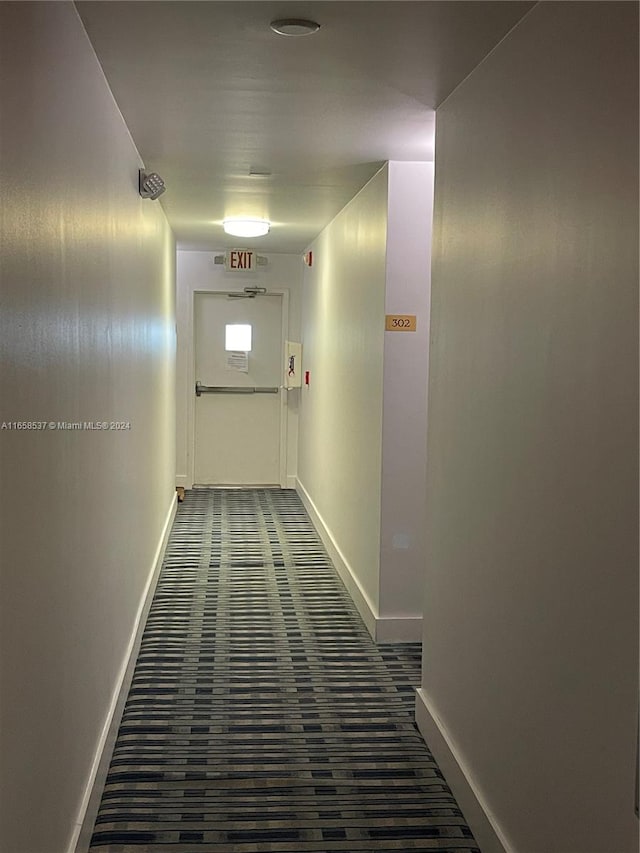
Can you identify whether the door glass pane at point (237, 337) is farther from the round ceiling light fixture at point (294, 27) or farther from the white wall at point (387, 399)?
the round ceiling light fixture at point (294, 27)

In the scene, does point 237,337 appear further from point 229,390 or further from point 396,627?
point 396,627

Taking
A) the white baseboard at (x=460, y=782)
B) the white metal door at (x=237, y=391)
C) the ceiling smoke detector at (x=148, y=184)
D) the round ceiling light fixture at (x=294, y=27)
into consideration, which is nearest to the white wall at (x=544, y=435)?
the white baseboard at (x=460, y=782)

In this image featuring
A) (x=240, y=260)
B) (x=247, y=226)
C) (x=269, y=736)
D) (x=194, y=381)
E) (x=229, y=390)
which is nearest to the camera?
(x=269, y=736)

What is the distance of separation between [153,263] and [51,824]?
3.87m

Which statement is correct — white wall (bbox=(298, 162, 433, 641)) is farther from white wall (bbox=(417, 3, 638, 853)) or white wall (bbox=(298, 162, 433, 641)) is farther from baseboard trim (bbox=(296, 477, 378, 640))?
white wall (bbox=(417, 3, 638, 853))

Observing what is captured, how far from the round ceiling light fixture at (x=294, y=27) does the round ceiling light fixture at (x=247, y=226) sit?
13.6 ft

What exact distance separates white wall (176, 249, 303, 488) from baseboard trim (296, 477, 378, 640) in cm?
177

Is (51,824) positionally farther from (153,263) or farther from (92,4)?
(153,263)

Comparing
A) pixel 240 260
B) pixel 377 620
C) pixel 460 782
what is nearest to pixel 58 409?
pixel 460 782

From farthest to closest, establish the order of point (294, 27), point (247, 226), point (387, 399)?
1. point (247, 226)
2. point (387, 399)
3. point (294, 27)

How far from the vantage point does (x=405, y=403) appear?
4.61 metres

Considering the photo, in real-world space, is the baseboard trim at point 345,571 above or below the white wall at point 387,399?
below

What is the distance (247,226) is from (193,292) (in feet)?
8.80

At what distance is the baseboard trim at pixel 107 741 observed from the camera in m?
2.60
